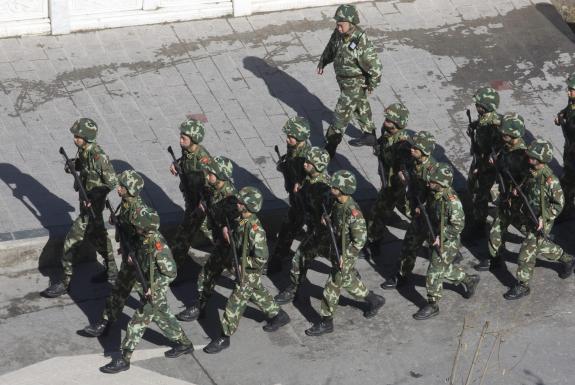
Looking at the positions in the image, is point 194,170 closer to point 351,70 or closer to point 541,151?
point 351,70

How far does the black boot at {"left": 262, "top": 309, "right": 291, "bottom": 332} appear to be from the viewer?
14.9 meters

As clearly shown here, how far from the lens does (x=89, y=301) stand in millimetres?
15344

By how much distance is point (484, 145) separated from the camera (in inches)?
643

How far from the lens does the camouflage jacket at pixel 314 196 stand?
593 inches

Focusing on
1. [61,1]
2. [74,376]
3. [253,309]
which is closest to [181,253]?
[253,309]

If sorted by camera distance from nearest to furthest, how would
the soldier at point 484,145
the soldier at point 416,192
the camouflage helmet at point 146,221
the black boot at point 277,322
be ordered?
the camouflage helmet at point 146,221 < the black boot at point 277,322 < the soldier at point 416,192 < the soldier at point 484,145

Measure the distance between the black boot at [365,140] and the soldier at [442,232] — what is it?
9.61 feet

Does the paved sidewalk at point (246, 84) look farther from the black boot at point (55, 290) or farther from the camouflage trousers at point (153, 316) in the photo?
the camouflage trousers at point (153, 316)

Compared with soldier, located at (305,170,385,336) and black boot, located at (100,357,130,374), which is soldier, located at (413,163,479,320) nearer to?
soldier, located at (305,170,385,336)

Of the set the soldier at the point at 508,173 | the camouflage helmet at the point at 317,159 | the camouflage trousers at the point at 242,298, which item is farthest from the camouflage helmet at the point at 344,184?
the soldier at the point at 508,173

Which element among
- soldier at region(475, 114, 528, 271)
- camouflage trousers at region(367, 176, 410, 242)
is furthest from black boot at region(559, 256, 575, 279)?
camouflage trousers at region(367, 176, 410, 242)

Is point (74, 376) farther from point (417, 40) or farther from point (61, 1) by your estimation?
point (417, 40)

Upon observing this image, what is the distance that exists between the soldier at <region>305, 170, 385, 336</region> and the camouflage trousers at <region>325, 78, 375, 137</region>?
2.85m

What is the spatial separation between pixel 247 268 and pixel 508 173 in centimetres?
322
